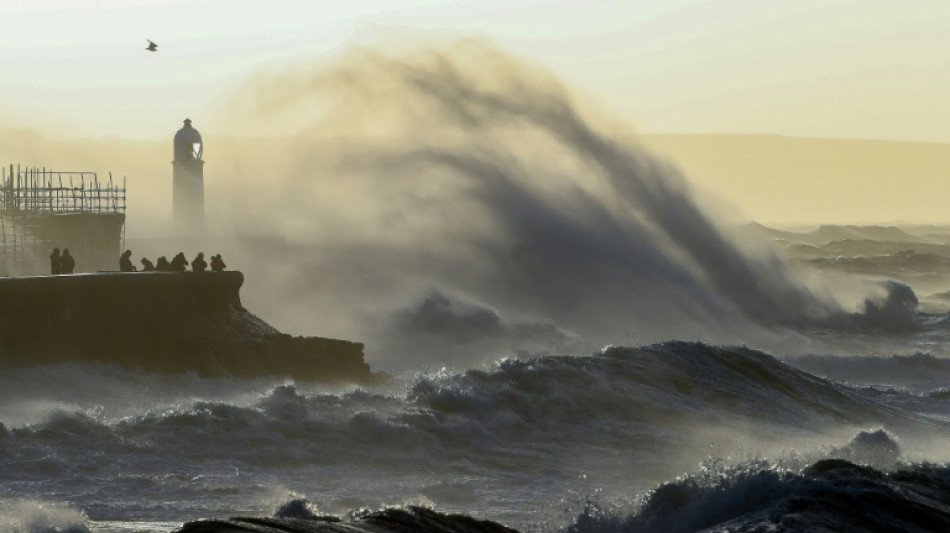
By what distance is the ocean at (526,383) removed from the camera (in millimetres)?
14258

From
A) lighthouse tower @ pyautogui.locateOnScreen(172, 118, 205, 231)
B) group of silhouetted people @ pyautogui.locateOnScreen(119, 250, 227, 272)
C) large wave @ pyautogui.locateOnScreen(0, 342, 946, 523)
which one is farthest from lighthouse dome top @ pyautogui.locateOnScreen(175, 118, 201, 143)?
large wave @ pyautogui.locateOnScreen(0, 342, 946, 523)

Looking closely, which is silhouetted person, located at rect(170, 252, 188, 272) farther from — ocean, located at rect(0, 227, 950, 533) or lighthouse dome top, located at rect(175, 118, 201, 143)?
lighthouse dome top, located at rect(175, 118, 201, 143)

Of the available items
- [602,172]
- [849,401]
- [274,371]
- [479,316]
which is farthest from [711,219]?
[274,371]

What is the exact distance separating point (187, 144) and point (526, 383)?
16020mm

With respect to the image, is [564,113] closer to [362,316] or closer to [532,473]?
[362,316]

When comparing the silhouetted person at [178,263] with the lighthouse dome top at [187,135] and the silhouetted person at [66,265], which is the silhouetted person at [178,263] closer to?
the silhouetted person at [66,265]

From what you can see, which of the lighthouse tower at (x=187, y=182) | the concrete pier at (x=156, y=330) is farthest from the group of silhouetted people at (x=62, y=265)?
the lighthouse tower at (x=187, y=182)

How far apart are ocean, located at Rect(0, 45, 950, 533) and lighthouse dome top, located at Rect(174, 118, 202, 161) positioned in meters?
3.27

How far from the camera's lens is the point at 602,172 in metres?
39.8

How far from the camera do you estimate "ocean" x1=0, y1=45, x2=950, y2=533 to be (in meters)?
14.3

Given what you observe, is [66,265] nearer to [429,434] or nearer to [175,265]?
[175,265]

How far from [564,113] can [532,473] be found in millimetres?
25133

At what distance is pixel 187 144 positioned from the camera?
1404 inches

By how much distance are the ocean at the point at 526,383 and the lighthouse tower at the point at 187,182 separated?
2.15m
